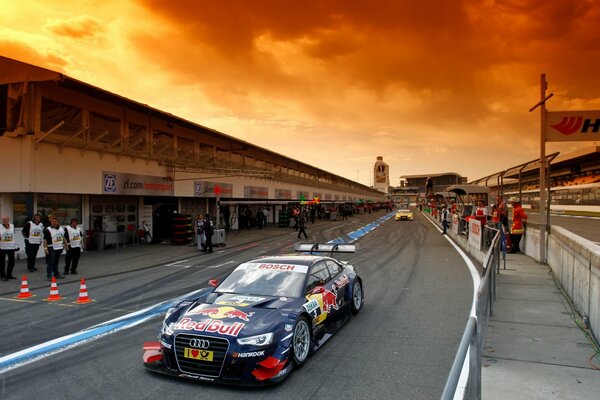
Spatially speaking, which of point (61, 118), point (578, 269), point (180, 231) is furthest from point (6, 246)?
point (578, 269)

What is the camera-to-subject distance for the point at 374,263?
46.9 feet

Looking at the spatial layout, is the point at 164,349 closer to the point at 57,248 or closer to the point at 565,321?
the point at 565,321

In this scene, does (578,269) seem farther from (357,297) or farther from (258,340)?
(258,340)

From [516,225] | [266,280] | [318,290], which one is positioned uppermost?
[516,225]

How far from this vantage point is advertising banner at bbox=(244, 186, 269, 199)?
33.7m

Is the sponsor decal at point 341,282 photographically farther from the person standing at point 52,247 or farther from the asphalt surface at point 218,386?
the person standing at point 52,247

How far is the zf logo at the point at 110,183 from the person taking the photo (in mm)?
18750

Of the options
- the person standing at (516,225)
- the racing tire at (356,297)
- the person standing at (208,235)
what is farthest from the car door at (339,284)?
the person standing at (208,235)

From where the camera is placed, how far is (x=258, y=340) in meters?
4.90

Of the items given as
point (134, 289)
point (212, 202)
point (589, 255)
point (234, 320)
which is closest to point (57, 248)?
point (134, 289)

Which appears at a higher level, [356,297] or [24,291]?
[356,297]

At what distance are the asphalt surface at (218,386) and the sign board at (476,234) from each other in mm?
1477

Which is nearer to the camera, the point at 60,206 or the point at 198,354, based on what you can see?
the point at 198,354

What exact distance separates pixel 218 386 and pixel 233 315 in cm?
82
